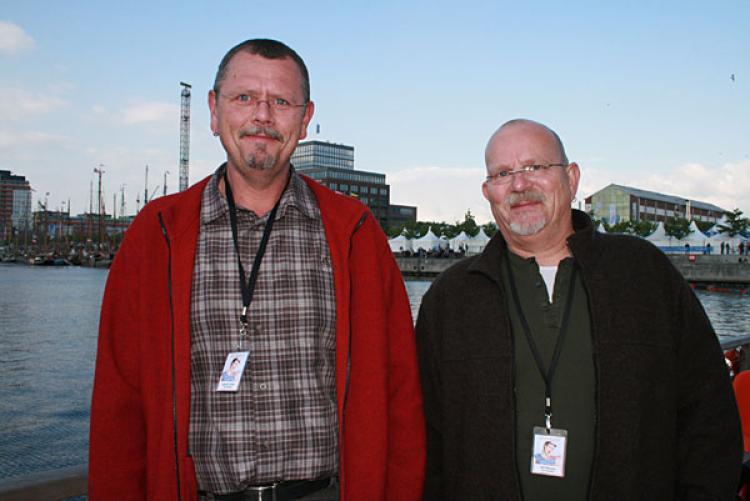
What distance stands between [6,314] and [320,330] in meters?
37.5

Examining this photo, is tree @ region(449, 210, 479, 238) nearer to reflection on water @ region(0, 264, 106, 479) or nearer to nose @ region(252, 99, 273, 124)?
Answer: reflection on water @ region(0, 264, 106, 479)

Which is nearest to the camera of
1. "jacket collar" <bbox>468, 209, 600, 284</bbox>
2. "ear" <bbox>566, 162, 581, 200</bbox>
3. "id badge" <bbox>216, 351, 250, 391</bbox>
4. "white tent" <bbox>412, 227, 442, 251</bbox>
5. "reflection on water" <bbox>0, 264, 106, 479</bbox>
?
"id badge" <bbox>216, 351, 250, 391</bbox>

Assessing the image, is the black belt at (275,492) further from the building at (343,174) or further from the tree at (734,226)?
the building at (343,174)

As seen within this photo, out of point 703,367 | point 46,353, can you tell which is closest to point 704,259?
point 46,353

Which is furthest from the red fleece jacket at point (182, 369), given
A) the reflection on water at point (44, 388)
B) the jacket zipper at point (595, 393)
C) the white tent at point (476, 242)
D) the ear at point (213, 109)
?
the white tent at point (476, 242)

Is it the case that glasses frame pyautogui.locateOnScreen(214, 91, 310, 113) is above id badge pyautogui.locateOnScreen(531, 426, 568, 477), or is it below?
above

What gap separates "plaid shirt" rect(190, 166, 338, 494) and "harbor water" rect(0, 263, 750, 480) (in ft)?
2.48

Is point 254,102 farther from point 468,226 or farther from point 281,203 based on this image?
point 468,226

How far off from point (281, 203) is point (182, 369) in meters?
0.78

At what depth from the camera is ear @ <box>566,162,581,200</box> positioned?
121 inches

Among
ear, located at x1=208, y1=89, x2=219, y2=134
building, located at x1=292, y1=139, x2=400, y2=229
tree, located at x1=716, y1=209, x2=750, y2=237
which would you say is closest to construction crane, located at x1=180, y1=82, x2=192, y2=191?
building, located at x1=292, y1=139, x2=400, y2=229

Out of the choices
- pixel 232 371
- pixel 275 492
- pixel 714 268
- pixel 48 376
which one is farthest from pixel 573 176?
pixel 714 268

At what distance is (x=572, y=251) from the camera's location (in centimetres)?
292

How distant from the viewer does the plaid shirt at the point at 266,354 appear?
7.59ft
